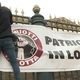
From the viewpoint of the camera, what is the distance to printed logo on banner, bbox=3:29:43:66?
4.85 meters

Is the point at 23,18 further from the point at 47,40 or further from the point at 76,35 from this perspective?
the point at 76,35

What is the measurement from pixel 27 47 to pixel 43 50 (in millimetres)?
319

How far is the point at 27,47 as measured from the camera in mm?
4980

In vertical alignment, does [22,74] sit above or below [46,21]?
below

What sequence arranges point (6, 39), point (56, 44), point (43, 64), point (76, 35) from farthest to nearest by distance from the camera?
point (76, 35) → point (56, 44) → point (43, 64) → point (6, 39)

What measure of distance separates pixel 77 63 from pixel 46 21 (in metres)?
A: 1.02

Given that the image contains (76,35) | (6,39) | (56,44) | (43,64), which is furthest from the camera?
(76,35)

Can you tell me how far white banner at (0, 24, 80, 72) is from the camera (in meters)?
4.87

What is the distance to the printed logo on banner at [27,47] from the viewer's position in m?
4.85

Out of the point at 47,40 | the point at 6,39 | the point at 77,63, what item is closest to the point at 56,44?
the point at 47,40

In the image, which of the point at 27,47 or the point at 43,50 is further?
the point at 43,50

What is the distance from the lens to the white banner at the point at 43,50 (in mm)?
4868

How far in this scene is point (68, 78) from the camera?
A: 229 inches

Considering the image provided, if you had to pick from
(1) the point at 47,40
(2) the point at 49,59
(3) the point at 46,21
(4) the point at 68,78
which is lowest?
(4) the point at 68,78
